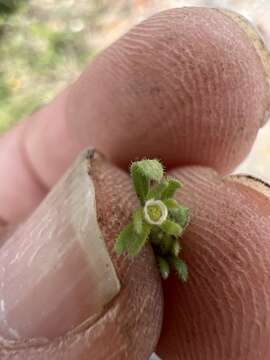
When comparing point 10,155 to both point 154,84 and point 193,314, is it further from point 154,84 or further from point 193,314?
point 193,314

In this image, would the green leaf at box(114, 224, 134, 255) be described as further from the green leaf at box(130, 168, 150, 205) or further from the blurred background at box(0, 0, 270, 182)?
the blurred background at box(0, 0, 270, 182)

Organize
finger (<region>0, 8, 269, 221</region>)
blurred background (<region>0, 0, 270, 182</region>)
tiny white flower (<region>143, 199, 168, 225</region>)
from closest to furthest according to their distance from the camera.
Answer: tiny white flower (<region>143, 199, 168, 225</region>), finger (<region>0, 8, 269, 221</region>), blurred background (<region>0, 0, 270, 182</region>)

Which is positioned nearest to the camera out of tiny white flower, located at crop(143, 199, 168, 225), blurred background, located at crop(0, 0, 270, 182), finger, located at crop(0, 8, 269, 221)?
tiny white flower, located at crop(143, 199, 168, 225)

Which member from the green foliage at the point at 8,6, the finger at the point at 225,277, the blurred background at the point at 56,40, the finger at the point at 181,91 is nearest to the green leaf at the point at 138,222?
the finger at the point at 225,277

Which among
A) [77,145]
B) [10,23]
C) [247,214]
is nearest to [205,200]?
[247,214]

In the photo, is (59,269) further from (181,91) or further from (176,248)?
(181,91)

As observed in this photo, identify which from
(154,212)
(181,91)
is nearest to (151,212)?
(154,212)

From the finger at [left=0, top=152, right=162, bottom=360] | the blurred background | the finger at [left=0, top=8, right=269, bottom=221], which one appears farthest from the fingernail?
the blurred background
